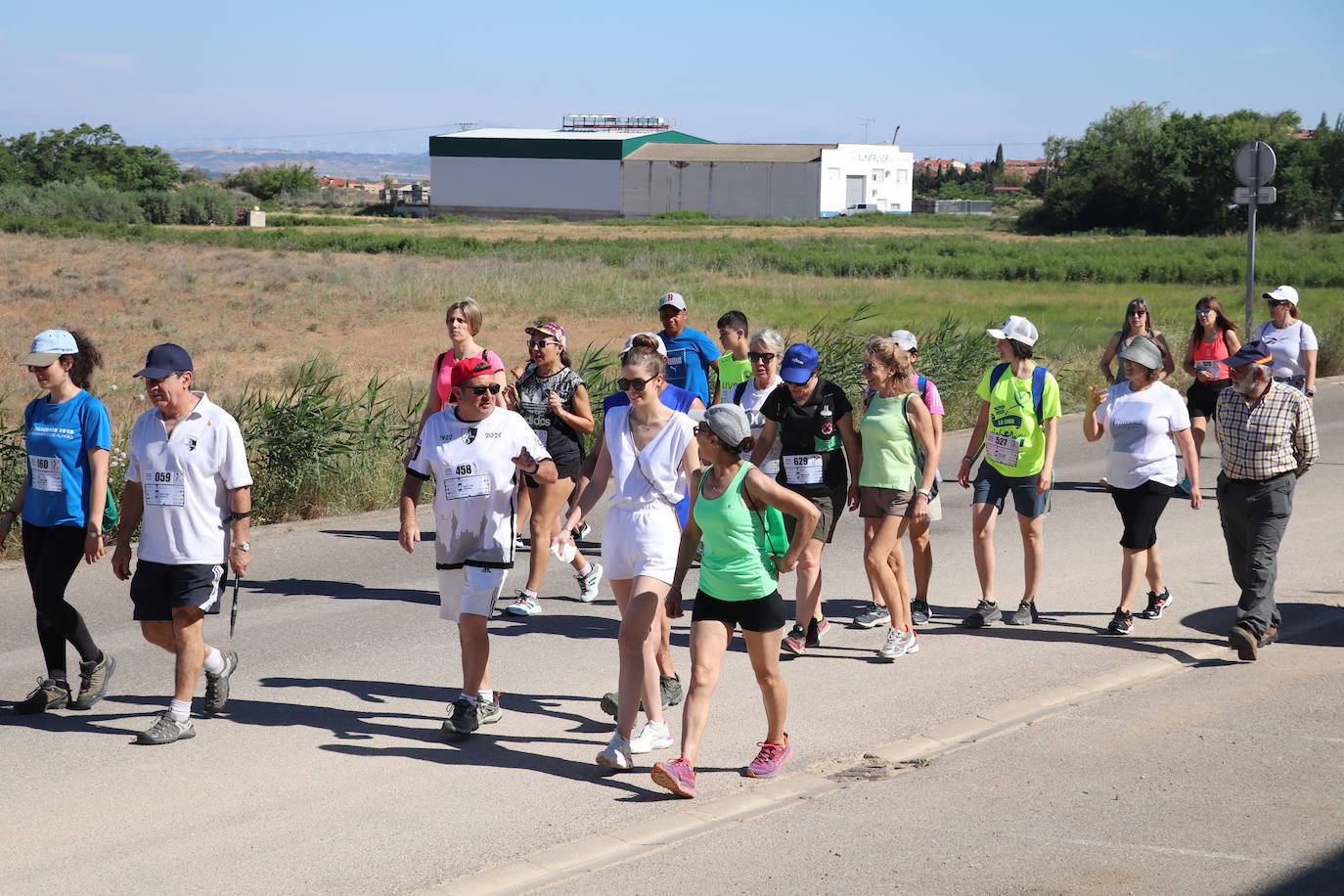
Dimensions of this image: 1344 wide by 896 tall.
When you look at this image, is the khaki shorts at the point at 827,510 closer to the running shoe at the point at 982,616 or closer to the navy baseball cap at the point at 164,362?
the running shoe at the point at 982,616

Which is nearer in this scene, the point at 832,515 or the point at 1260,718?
the point at 1260,718

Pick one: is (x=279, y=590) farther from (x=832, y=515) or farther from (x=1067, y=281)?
(x=1067, y=281)

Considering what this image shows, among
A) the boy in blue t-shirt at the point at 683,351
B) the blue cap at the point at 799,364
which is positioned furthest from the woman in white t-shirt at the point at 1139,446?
the boy in blue t-shirt at the point at 683,351

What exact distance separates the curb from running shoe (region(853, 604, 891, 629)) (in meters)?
1.45

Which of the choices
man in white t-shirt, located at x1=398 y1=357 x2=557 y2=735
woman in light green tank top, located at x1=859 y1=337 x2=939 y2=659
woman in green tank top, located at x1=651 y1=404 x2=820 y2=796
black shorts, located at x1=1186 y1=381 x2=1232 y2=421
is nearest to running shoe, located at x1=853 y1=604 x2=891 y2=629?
woman in light green tank top, located at x1=859 y1=337 x2=939 y2=659

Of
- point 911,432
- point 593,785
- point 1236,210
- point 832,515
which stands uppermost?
point 1236,210

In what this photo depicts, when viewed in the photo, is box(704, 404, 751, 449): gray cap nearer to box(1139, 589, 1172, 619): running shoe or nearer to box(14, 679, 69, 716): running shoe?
box(14, 679, 69, 716): running shoe

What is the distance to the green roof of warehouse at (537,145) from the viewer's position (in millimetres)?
112562

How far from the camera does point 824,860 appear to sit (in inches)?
199

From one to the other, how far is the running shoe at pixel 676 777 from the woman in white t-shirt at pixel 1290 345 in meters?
9.44

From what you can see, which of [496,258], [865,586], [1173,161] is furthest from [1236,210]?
[865,586]

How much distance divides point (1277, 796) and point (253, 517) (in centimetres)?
855

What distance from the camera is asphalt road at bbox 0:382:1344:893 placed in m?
5.02

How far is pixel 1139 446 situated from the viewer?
319 inches
